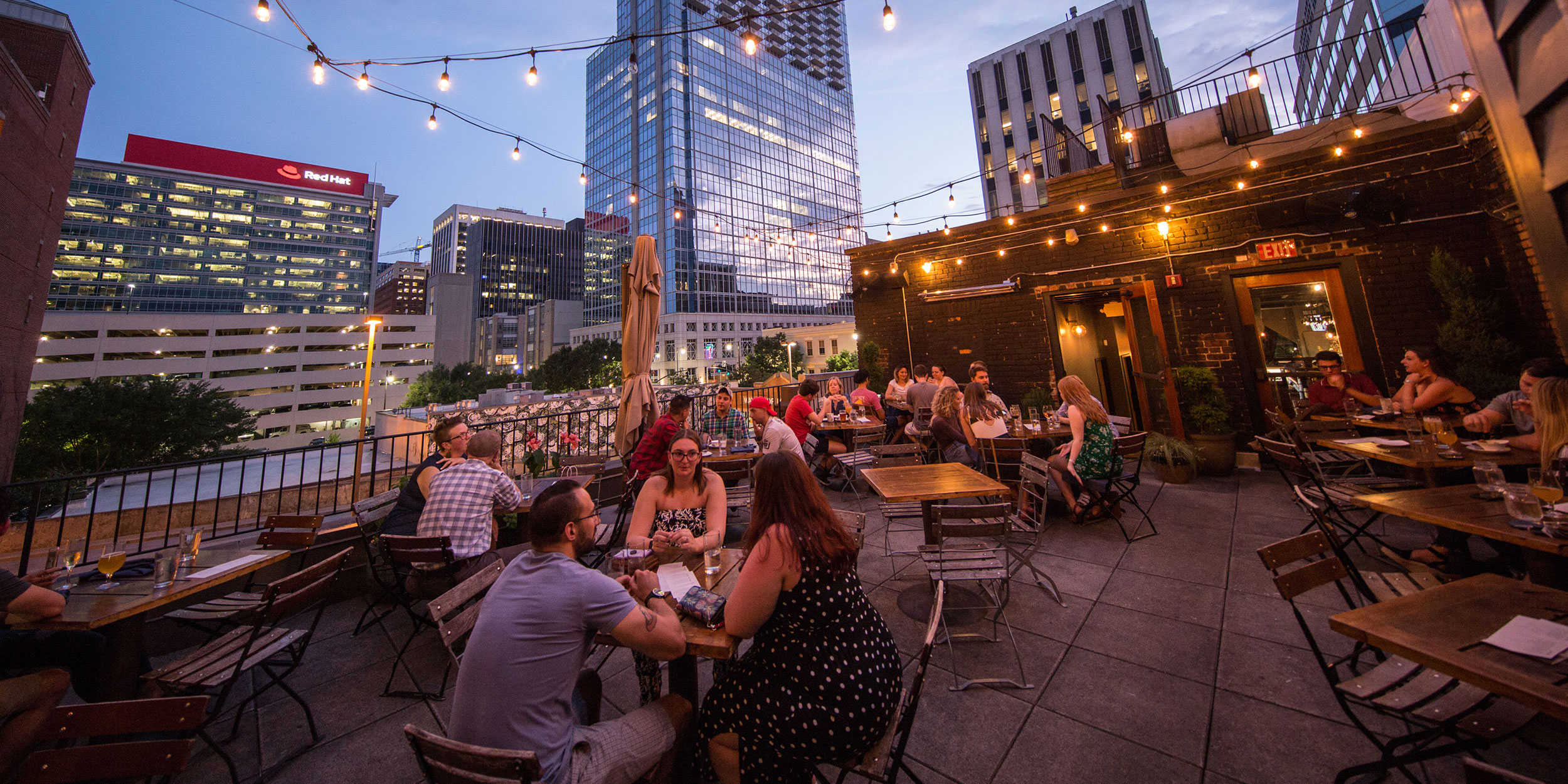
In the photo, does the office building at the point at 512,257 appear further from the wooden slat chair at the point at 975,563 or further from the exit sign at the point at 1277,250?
the wooden slat chair at the point at 975,563

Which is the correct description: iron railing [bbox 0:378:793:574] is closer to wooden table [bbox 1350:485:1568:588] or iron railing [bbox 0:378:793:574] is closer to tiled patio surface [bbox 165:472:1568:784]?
tiled patio surface [bbox 165:472:1568:784]

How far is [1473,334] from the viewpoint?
5801 millimetres

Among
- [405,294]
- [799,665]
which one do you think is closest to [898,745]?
[799,665]

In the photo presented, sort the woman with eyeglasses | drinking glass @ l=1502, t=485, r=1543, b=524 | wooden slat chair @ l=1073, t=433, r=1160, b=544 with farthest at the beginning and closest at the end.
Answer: wooden slat chair @ l=1073, t=433, r=1160, b=544 < the woman with eyeglasses < drinking glass @ l=1502, t=485, r=1543, b=524

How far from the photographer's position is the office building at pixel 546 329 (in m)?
81.5

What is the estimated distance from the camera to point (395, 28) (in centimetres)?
7594

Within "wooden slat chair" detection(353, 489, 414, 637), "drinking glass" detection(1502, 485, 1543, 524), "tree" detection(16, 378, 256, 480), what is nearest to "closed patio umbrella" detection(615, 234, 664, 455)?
"wooden slat chair" detection(353, 489, 414, 637)

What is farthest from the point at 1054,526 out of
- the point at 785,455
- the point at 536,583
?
the point at 536,583

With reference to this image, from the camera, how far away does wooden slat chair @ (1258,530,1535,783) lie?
1.71 metres

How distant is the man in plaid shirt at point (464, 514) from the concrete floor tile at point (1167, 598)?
461 cm

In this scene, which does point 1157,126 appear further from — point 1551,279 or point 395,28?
point 395,28

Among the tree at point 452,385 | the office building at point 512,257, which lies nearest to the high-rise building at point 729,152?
the tree at point 452,385

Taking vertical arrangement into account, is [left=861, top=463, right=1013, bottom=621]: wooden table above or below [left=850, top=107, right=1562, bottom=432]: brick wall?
below

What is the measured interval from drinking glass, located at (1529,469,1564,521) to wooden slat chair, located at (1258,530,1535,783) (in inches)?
42.1
